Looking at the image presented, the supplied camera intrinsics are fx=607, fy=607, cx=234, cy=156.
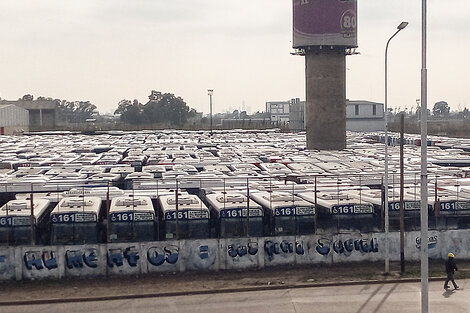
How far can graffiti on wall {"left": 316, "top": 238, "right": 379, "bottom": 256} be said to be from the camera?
88.1 ft

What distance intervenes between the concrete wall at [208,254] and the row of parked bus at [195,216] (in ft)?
1.29

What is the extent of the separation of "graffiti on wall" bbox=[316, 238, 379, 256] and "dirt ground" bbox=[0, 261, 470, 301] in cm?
71

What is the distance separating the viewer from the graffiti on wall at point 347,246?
26.8 metres

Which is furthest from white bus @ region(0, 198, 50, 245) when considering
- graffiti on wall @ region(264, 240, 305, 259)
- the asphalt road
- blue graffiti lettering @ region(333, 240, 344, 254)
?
blue graffiti lettering @ region(333, 240, 344, 254)

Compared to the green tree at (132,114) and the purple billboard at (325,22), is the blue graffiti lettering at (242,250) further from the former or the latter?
the green tree at (132,114)

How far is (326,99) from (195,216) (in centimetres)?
5018

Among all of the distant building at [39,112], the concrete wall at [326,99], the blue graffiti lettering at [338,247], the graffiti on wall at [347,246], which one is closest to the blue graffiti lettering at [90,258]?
the graffiti on wall at [347,246]

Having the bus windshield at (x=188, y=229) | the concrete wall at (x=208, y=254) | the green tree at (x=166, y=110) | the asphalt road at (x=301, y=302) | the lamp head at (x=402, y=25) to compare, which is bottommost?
the asphalt road at (x=301, y=302)

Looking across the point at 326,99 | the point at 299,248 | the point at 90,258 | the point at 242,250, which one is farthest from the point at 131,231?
the point at 326,99

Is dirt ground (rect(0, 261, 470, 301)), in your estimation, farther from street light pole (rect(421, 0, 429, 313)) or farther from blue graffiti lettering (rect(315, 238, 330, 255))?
street light pole (rect(421, 0, 429, 313))

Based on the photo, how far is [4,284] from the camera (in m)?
24.5

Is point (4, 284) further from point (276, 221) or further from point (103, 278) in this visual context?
point (276, 221)

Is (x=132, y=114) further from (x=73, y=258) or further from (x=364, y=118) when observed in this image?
(x=73, y=258)

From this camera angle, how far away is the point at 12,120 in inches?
5089
